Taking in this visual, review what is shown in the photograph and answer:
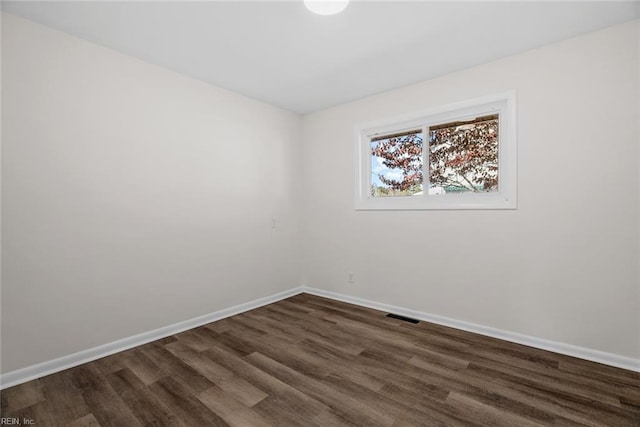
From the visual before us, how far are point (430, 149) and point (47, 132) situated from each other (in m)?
3.39

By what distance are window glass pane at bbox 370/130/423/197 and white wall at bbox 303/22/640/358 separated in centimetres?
30

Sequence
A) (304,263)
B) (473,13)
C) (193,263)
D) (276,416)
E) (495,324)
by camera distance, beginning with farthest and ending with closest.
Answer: (304,263) < (193,263) < (495,324) < (473,13) < (276,416)

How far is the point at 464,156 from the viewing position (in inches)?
118

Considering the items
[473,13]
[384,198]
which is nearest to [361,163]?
[384,198]

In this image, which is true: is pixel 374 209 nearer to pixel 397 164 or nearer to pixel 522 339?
pixel 397 164

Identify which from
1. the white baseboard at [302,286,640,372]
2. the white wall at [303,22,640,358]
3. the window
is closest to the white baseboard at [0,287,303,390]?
the white baseboard at [302,286,640,372]

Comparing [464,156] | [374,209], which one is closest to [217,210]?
[374,209]

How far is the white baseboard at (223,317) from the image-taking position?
82.9 inches

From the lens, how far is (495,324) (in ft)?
8.91

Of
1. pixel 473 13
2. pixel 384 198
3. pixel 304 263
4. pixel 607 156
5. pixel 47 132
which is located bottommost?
pixel 304 263

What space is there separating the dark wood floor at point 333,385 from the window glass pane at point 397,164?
5.26ft

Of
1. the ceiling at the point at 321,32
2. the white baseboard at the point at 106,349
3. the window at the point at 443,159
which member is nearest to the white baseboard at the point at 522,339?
the window at the point at 443,159

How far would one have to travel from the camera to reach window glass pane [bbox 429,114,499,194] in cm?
285

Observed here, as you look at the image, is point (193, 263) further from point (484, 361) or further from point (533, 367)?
point (533, 367)
